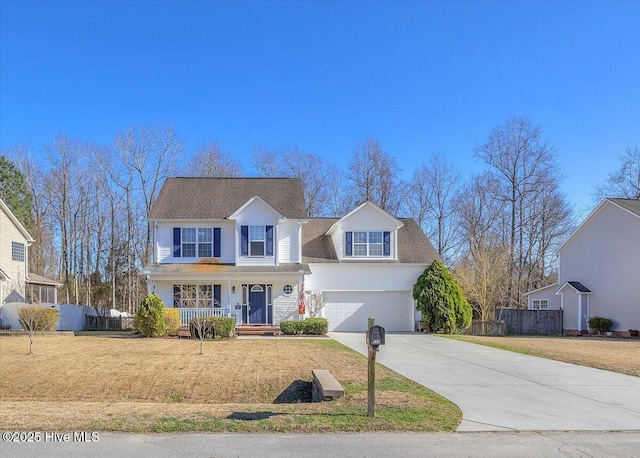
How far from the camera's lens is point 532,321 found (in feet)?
106

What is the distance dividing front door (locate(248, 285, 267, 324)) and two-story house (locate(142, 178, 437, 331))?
0.05m

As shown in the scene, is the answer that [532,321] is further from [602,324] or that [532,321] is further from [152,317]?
[152,317]

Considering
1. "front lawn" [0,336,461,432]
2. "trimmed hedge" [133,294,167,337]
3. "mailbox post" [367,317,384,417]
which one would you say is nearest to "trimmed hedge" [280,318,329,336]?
"front lawn" [0,336,461,432]

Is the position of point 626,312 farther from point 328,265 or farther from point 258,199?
point 258,199

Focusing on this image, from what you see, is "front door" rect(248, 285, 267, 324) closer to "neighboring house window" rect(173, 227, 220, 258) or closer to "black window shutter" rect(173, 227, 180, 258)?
"neighboring house window" rect(173, 227, 220, 258)

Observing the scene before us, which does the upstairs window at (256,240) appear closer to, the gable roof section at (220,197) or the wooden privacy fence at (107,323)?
the gable roof section at (220,197)

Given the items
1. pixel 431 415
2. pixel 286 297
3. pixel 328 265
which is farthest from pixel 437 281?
pixel 431 415

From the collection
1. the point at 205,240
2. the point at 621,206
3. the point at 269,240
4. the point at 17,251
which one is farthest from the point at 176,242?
the point at 621,206

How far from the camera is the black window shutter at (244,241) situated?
27422 mm

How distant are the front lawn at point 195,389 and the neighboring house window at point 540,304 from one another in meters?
19.1

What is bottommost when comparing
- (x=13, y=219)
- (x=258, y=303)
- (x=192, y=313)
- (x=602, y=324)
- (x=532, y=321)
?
Result: (x=532, y=321)

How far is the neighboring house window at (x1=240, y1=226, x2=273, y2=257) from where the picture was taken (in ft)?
90.1

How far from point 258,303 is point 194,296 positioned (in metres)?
3.20

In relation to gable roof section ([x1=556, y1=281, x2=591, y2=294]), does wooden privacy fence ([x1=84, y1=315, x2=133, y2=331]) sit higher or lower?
lower
